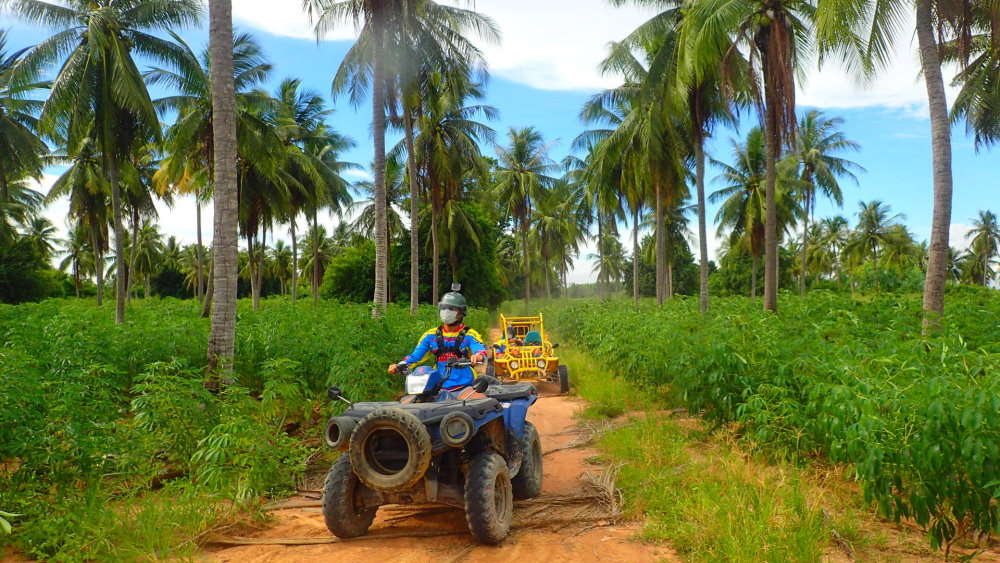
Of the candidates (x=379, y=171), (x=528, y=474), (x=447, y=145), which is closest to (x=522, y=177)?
(x=447, y=145)

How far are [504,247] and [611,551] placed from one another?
53227 mm

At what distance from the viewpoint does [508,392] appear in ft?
16.2

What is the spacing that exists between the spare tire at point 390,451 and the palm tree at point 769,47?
10.5m

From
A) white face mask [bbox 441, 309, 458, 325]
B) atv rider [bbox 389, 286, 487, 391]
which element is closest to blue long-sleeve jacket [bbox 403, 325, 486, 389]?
atv rider [bbox 389, 286, 487, 391]

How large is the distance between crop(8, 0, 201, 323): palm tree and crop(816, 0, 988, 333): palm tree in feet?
48.5

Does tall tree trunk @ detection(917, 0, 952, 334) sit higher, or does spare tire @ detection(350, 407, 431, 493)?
tall tree trunk @ detection(917, 0, 952, 334)

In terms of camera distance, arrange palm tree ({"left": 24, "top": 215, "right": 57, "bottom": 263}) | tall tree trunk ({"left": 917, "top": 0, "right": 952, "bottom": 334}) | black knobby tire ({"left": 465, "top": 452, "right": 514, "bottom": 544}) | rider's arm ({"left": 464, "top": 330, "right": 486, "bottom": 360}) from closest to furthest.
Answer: black knobby tire ({"left": 465, "top": 452, "right": 514, "bottom": 544}) < rider's arm ({"left": 464, "top": 330, "right": 486, "bottom": 360}) < tall tree trunk ({"left": 917, "top": 0, "right": 952, "bottom": 334}) < palm tree ({"left": 24, "top": 215, "right": 57, "bottom": 263})

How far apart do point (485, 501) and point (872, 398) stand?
2466mm

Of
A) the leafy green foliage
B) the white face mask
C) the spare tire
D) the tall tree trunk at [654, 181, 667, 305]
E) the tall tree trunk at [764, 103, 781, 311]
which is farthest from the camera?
the tall tree trunk at [654, 181, 667, 305]

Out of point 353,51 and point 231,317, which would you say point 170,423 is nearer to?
point 231,317

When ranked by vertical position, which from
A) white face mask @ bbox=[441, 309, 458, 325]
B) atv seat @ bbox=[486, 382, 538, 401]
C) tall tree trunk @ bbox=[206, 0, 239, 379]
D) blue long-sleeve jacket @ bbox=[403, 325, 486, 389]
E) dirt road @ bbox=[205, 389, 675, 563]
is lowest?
dirt road @ bbox=[205, 389, 675, 563]

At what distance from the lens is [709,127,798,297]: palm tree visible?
29.6 meters

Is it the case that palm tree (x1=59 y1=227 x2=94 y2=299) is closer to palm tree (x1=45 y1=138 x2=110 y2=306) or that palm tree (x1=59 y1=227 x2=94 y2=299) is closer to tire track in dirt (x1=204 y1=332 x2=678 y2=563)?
palm tree (x1=45 y1=138 x2=110 y2=306)

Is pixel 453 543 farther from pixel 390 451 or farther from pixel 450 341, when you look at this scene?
pixel 450 341
